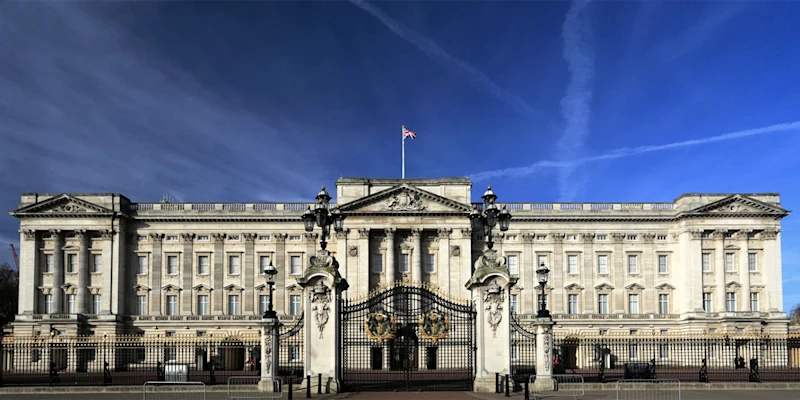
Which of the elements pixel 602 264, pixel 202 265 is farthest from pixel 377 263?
pixel 602 264

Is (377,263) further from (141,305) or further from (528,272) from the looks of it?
(141,305)

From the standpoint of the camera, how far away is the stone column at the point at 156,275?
59.8m

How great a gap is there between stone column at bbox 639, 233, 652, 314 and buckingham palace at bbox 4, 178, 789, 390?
5.0 inches

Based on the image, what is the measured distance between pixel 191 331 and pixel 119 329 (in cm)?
594

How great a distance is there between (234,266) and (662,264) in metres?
38.5

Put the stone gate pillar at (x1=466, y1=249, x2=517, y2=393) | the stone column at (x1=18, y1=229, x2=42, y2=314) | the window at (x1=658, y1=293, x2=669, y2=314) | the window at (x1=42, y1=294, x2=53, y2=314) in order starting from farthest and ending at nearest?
the window at (x1=658, y1=293, x2=669, y2=314) < the window at (x1=42, y1=294, x2=53, y2=314) < the stone column at (x1=18, y1=229, x2=42, y2=314) < the stone gate pillar at (x1=466, y1=249, x2=517, y2=393)

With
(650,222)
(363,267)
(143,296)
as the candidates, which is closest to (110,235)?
(143,296)

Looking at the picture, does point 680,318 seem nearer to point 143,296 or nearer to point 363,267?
point 363,267

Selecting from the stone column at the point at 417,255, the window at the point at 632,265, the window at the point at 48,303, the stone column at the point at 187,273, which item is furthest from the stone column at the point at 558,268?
the window at the point at 48,303

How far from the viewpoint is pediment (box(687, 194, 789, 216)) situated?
5881cm

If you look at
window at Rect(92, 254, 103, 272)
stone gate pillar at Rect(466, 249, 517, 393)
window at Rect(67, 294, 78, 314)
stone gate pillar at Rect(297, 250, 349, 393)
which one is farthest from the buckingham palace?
stone gate pillar at Rect(297, 250, 349, 393)

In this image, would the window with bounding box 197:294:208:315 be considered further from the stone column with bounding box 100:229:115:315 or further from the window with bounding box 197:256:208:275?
the stone column with bounding box 100:229:115:315

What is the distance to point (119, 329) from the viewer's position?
58250mm

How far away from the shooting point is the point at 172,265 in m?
60.8
